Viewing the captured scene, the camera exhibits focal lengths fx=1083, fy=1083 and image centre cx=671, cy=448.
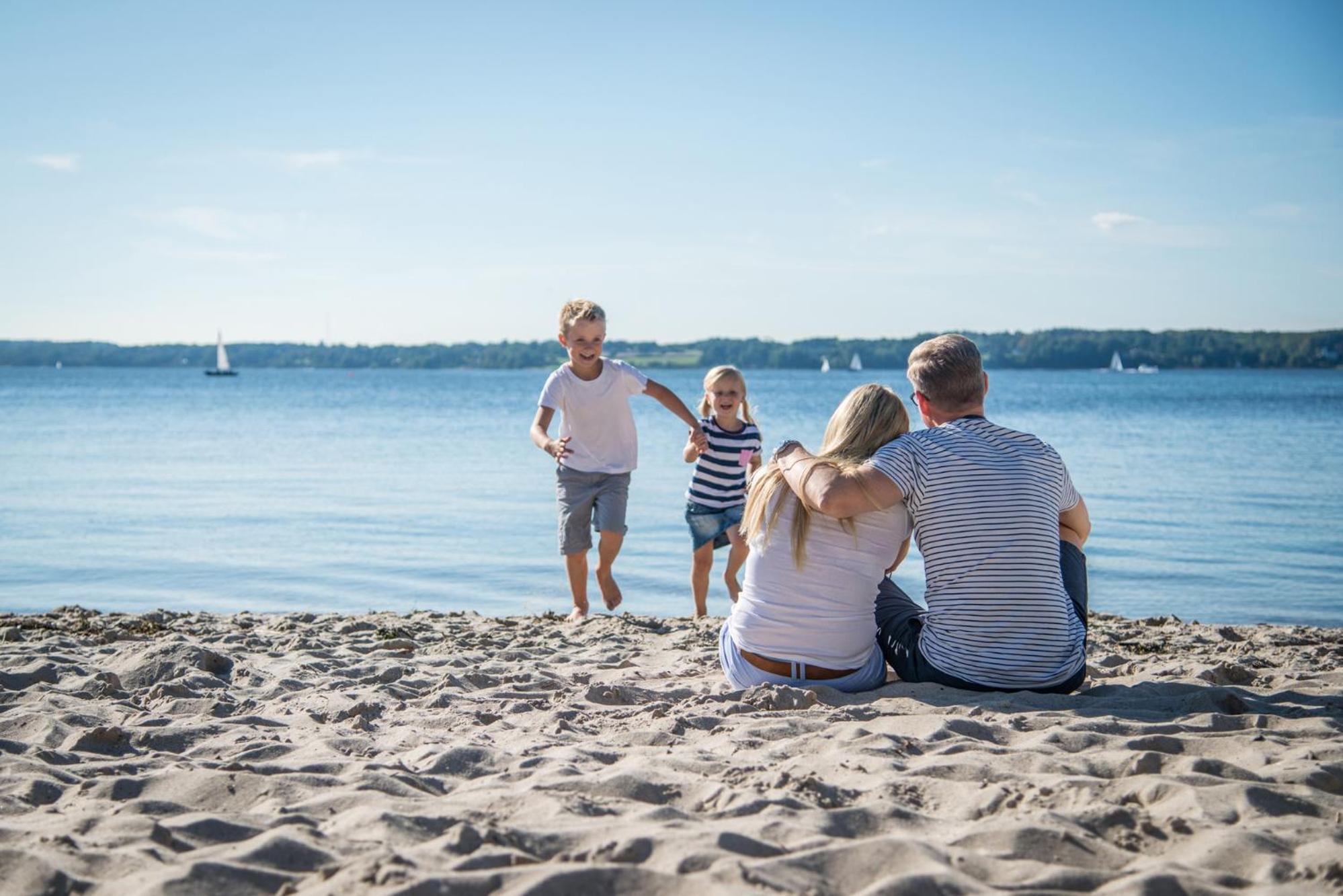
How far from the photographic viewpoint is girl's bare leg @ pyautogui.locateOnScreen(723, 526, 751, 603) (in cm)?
797

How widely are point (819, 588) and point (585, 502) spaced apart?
368 cm

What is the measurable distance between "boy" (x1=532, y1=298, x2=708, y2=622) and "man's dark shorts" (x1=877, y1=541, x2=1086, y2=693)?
3074 mm

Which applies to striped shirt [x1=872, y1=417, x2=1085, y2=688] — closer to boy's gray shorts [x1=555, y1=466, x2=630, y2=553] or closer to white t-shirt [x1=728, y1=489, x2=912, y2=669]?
white t-shirt [x1=728, y1=489, x2=912, y2=669]

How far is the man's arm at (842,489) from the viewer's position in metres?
4.20

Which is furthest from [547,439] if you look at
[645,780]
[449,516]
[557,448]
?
[449,516]

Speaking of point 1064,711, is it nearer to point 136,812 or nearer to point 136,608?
point 136,812

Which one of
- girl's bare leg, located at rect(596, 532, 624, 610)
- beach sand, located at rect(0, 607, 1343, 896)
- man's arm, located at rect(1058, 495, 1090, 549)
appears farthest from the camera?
girl's bare leg, located at rect(596, 532, 624, 610)

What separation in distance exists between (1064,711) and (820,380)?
292 ft

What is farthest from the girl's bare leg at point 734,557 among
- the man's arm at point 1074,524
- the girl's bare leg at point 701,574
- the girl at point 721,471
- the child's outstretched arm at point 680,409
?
the man's arm at point 1074,524

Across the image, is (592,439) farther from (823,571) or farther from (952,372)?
(952,372)

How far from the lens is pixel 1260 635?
22.6 ft

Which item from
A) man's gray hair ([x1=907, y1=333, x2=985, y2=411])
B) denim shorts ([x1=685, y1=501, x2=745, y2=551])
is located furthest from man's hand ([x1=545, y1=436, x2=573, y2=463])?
man's gray hair ([x1=907, y1=333, x2=985, y2=411])

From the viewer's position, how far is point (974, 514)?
425cm

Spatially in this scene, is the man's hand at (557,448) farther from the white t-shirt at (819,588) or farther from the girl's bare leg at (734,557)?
the white t-shirt at (819,588)
